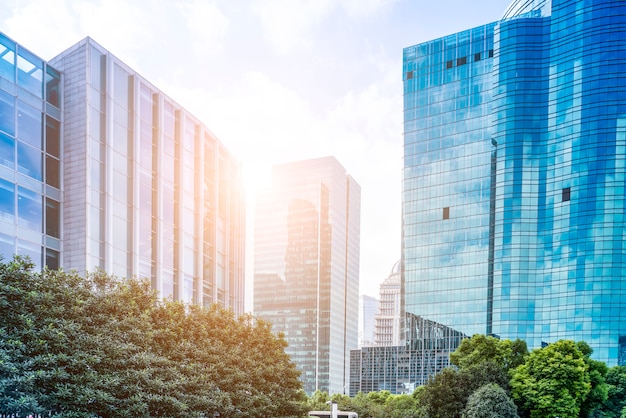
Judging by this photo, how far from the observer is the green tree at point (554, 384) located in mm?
45500

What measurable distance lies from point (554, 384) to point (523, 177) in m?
55.1

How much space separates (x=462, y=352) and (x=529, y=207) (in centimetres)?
4649

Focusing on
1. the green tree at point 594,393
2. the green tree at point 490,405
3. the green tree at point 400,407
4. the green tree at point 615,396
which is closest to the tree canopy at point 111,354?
the green tree at point 490,405

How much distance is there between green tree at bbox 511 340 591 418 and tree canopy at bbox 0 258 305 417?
2742cm

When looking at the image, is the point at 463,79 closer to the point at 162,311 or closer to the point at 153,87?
the point at 153,87

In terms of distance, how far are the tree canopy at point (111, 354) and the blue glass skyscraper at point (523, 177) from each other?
71599 millimetres

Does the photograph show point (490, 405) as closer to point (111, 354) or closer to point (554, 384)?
point (554, 384)

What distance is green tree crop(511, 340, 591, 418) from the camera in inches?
1791

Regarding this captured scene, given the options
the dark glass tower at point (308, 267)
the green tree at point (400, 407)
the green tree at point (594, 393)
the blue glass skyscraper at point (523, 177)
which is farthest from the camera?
the dark glass tower at point (308, 267)

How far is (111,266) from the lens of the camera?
31.4 metres

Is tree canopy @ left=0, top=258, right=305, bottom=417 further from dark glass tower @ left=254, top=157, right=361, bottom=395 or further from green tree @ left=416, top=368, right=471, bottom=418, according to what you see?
dark glass tower @ left=254, top=157, right=361, bottom=395

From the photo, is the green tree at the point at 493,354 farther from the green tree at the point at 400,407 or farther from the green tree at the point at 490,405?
the green tree at the point at 490,405

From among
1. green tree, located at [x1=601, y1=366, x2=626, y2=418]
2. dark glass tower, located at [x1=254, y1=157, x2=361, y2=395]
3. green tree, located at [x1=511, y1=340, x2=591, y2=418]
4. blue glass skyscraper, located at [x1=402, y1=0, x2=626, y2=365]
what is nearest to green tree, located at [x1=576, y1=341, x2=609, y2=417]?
green tree, located at [x1=511, y1=340, x2=591, y2=418]

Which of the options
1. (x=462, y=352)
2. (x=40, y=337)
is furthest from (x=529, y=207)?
(x=40, y=337)
